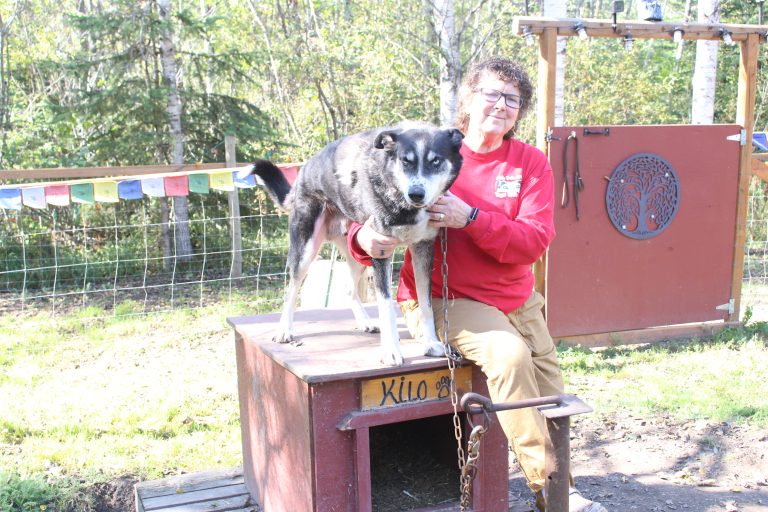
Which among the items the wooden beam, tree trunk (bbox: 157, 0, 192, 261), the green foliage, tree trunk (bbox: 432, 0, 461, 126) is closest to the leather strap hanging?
the wooden beam

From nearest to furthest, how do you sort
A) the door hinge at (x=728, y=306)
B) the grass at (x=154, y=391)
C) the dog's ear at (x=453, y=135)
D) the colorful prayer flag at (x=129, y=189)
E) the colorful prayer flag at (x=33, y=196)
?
the dog's ear at (x=453, y=135), the grass at (x=154, y=391), the colorful prayer flag at (x=33, y=196), the colorful prayer flag at (x=129, y=189), the door hinge at (x=728, y=306)

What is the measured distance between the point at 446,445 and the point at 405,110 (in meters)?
8.01

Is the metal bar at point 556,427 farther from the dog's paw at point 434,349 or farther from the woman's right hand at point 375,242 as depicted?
the woman's right hand at point 375,242

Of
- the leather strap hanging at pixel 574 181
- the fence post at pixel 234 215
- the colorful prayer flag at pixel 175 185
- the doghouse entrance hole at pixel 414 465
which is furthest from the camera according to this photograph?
the fence post at pixel 234 215

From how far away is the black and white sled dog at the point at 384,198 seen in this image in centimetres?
224

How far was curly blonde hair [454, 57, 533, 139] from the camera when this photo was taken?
8.62ft

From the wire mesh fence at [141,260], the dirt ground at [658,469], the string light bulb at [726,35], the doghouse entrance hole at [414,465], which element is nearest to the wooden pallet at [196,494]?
the dirt ground at [658,469]

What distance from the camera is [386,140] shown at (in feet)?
7.52

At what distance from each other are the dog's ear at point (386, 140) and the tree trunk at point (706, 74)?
24.6 feet

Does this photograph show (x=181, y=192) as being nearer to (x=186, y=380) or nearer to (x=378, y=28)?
(x=186, y=380)

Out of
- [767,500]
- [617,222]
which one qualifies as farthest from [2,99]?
[767,500]

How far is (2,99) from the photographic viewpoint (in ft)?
30.8

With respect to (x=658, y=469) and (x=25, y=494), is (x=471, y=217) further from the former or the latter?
(x=25, y=494)

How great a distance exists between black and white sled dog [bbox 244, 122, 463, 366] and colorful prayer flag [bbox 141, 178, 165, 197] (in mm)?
2917
